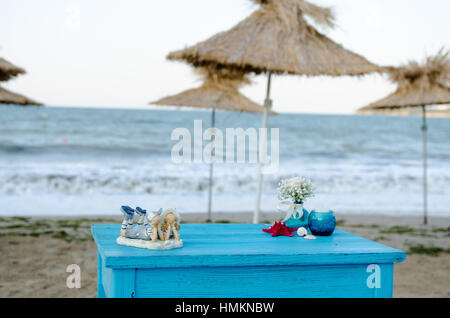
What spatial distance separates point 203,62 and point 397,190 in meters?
7.06

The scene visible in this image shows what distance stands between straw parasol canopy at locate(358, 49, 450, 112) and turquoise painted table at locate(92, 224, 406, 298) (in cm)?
457

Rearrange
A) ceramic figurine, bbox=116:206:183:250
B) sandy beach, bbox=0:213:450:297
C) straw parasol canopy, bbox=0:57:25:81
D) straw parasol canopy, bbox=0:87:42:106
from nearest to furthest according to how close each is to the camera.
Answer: ceramic figurine, bbox=116:206:183:250 → sandy beach, bbox=0:213:450:297 → straw parasol canopy, bbox=0:57:25:81 → straw parasol canopy, bbox=0:87:42:106

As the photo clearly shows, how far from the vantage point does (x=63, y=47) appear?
19094 mm

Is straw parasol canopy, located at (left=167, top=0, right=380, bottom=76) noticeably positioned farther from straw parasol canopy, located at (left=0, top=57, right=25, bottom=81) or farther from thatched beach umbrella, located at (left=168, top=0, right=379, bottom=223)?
straw parasol canopy, located at (left=0, top=57, right=25, bottom=81)

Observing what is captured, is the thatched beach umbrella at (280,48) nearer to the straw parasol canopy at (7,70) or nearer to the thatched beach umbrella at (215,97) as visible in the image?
the thatched beach umbrella at (215,97)

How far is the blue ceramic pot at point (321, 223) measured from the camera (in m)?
2.40

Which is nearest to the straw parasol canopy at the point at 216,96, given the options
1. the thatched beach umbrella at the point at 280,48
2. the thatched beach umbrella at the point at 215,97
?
the thatched beach umbrella at the point at 215,97

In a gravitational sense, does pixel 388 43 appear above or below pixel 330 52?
above

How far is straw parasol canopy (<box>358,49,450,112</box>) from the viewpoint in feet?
20.8

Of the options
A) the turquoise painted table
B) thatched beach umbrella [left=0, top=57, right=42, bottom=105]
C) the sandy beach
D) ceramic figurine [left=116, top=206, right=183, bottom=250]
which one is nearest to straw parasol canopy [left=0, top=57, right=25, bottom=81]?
thatched beach umbrella [left=0, top=57, right=42, bottom=105]

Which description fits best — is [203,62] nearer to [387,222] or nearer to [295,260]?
[295,260]

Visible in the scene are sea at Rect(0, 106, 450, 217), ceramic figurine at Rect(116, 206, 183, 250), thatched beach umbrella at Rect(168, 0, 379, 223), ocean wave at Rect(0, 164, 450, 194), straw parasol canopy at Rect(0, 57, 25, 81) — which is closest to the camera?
ceramic figurine at Rect(116, 206, 183, 250)

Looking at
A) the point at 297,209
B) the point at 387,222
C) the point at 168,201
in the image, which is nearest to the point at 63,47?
the point at 168,201
